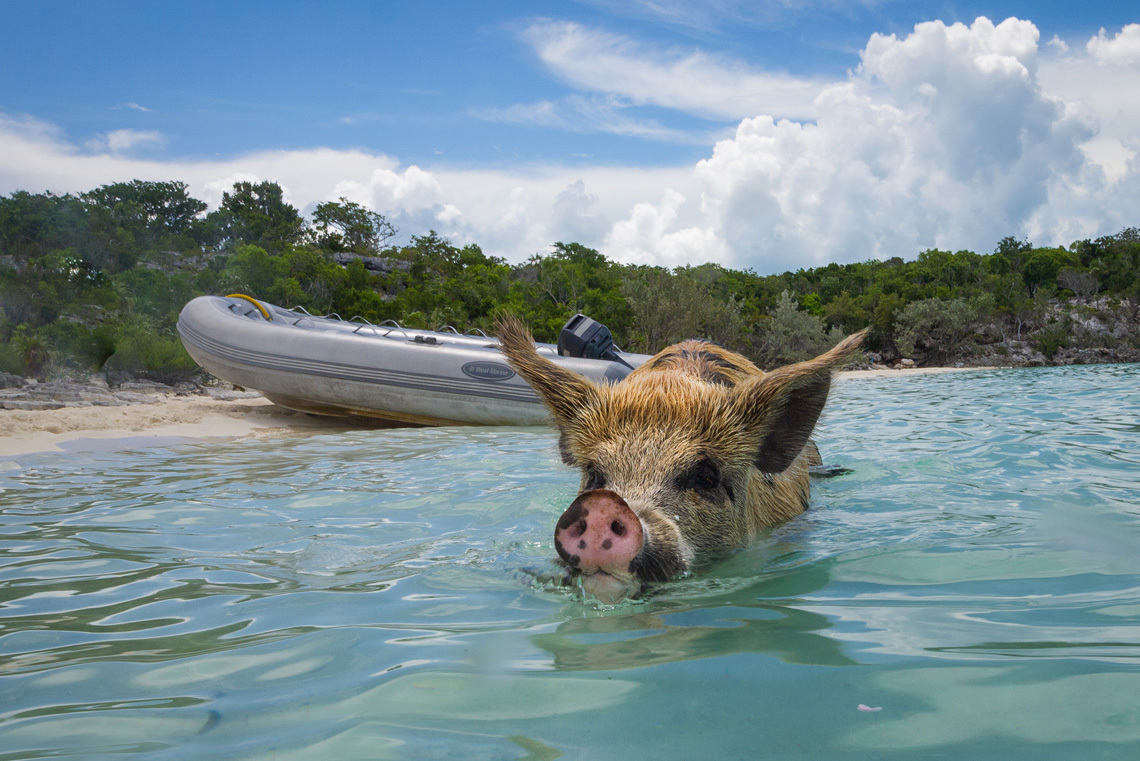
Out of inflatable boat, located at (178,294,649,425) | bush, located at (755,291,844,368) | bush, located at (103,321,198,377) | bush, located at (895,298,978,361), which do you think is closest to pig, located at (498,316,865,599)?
inflatable boat, located at (178,294,649,425)

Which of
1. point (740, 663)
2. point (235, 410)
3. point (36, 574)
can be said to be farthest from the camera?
point (235, 410)

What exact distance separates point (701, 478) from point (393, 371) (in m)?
7.39

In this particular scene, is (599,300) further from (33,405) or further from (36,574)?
(36,574)

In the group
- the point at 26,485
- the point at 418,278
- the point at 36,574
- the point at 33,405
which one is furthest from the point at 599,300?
the point at 36,574

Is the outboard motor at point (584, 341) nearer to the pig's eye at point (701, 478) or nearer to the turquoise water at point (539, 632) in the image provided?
the turquoise water at point (539, 632)

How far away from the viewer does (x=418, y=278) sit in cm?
3759

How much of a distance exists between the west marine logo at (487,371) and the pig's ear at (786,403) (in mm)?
6597

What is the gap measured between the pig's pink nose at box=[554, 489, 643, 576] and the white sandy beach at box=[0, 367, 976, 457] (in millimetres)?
6453

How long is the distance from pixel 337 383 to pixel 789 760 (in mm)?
9320

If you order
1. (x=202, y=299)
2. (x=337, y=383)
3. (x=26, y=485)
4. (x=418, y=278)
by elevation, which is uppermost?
(x=418, y=278)

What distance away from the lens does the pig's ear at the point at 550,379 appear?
343 cm

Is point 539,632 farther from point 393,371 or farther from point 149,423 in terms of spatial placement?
point 149,423

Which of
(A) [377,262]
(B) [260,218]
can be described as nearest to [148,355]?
(A) [377,262]

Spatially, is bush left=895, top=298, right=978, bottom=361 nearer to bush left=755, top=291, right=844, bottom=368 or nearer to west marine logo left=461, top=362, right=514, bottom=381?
bush left=755, top=291, right=844, bottom=368
